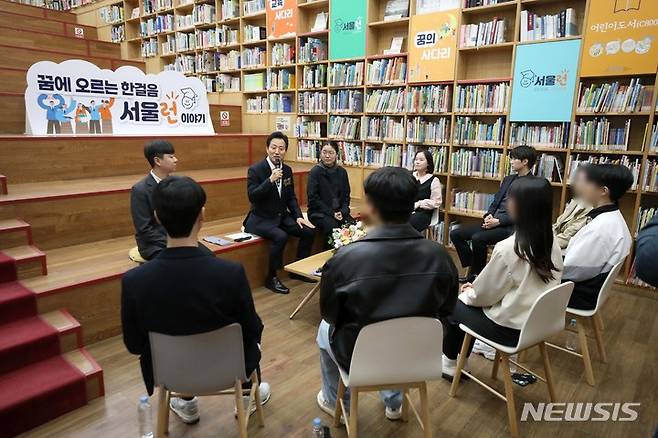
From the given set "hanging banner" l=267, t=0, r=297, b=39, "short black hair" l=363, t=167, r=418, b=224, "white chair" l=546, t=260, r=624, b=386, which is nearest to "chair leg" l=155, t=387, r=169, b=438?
"short black hair" l=363, t=167, r=418, b=224

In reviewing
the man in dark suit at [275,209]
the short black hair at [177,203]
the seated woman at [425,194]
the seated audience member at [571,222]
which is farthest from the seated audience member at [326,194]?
the short black hair at [177,203]

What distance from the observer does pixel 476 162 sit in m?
4.36

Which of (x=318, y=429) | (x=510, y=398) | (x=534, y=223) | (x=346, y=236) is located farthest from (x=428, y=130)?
(x=318, y=429)

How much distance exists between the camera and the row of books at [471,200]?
442 cm

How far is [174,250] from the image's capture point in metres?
1.42

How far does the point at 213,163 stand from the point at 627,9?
14.0 feet

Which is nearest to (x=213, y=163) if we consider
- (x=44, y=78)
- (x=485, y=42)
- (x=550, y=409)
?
(x=44, y=78)

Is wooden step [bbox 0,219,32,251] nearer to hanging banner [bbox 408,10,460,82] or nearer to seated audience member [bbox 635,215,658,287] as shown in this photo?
seated audience member [bbox 635,215,658,287]

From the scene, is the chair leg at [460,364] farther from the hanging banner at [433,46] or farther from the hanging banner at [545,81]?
the hanging banner at [433,46]

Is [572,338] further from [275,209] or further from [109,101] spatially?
[109,101]

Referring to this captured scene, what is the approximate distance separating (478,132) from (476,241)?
4.18 ft

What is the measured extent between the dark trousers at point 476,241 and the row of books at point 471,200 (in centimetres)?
66

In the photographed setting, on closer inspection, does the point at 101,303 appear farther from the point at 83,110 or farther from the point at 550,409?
the point at 550,409

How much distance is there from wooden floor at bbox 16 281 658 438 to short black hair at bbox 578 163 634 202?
3.44 feet
